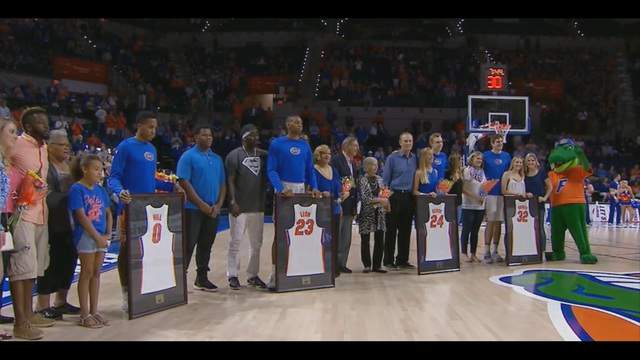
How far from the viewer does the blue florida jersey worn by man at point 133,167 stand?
17.3 feet

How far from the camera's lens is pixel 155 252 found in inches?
206

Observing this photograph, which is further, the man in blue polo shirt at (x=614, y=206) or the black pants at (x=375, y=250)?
the man in blue polo shirt at (x=614, y=206)

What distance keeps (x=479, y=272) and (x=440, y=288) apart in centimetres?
135

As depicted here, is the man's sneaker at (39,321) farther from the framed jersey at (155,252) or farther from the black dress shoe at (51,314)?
the framed jersey at (155,252)

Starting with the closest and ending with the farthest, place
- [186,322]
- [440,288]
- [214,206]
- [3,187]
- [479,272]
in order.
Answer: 1. [3,187]
2. [186,322]
3. [214,206]
4. [440,288]
5. [479,272]

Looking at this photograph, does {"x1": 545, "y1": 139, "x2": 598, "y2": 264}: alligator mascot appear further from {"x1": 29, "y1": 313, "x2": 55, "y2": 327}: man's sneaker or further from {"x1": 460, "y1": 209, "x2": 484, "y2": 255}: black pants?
{"x1": 29, "y1": 313, "x2": 55, "y2": 327}: man's sneaker

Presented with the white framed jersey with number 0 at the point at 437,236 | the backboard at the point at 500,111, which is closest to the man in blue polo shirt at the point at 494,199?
the white framed jersey with number 0 at the point at 437,236

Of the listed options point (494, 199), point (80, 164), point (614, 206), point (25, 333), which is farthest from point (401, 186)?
point (614, 206)

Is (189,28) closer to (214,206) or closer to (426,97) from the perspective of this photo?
(426,97)

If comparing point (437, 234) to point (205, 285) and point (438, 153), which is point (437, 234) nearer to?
point (438, 153)

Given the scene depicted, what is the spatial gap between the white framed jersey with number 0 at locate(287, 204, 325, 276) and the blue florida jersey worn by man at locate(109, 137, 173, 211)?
1.56 m

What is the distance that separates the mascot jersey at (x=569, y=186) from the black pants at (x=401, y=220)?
2.33 meters

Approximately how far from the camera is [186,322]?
4.79 m

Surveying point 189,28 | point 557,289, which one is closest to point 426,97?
point 189,28
